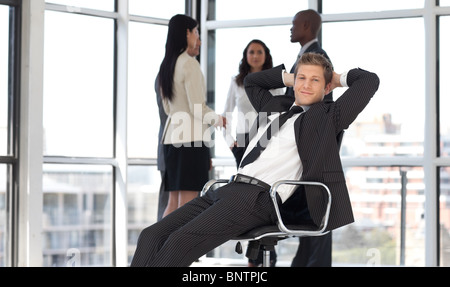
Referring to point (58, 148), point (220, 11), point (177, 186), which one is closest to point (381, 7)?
point (220, 11)

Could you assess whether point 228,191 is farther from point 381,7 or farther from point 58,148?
point 381,7

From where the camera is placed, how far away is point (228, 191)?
3043mm

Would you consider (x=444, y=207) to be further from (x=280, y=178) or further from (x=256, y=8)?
(x=280, y=178)

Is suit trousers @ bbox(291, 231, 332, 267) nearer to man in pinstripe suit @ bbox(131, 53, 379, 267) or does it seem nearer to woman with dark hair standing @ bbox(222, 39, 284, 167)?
woman with dark hair standing @ bbox(222, 39, 284, 167)

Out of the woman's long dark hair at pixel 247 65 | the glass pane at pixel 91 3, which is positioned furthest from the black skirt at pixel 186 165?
the glass pane at pixel 91 3

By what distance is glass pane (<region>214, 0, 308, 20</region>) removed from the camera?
573 centimetres

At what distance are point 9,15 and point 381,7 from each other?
2.68 m

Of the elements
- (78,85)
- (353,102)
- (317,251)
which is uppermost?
(78,85)

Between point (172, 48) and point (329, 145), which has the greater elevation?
point (172, 48)

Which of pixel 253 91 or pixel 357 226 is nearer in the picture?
pixel 253 91

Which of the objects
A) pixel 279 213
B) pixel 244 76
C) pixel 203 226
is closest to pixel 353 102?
pixel 279 213

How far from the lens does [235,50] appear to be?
586 cm

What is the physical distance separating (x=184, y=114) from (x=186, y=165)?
32 cm
